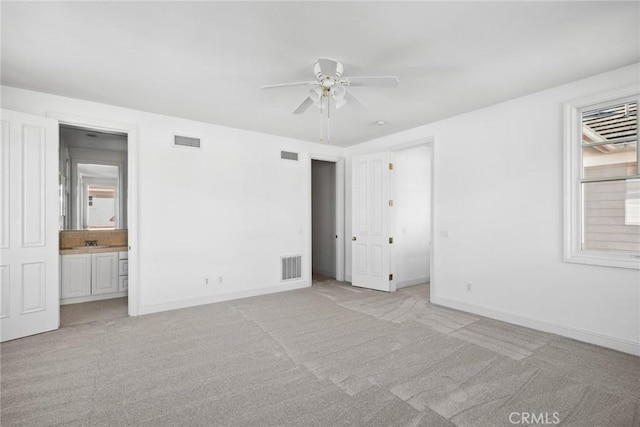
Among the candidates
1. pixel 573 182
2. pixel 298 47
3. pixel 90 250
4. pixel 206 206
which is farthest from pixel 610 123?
pixel 90 250

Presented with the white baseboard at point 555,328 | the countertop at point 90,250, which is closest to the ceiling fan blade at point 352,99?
the white baseboard at point 555,328

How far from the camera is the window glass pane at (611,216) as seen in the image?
119 inches

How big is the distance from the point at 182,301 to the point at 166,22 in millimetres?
3643

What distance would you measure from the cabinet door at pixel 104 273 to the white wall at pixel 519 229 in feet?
17.2

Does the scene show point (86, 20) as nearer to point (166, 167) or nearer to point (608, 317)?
point (166, 167)

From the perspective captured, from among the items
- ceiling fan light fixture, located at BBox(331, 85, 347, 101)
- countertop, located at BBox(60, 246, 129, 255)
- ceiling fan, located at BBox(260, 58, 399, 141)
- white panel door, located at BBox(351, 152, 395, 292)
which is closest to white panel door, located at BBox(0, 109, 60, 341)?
countertop, located at BBox(60, 246, 129, 255)

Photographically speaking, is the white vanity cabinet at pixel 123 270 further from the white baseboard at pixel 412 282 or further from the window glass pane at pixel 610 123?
the window glass pane at pixel 610 123

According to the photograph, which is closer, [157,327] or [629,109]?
[629,109]

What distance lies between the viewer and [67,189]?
5.23m

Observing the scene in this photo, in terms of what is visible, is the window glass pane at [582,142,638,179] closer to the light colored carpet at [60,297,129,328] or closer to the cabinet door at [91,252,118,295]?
the light colored carpet at [60,297,129,328]

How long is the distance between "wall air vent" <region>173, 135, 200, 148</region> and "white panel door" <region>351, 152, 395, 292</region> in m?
2.87

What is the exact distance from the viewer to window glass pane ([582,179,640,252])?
3029 mm

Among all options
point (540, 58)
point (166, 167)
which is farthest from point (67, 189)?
point (540, 58)

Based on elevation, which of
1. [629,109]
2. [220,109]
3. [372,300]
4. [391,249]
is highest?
[220,109]
